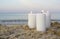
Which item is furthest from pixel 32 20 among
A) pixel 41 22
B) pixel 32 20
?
pixel 41 22

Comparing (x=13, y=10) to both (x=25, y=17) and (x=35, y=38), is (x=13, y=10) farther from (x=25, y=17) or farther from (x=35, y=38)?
(x=35, y=38)

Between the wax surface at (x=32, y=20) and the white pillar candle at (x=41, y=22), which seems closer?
the white pillar candle at (x=41, y=22)

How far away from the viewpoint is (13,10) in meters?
2.45

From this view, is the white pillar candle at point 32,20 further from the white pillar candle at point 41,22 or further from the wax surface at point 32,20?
the white pillar candle at point 41,22

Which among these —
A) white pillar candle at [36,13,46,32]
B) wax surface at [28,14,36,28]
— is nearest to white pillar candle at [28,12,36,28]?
wax surface at [28,14,36,28]

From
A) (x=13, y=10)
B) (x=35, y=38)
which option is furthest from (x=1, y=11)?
(x=35, y=38)

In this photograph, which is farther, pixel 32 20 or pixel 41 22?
pixel 32 20

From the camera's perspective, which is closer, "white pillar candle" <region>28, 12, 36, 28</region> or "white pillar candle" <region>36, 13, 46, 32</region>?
"white pillar candle" <region>36, 13, 46, 32</region>

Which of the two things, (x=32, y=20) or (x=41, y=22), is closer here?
(x=41, y=22)

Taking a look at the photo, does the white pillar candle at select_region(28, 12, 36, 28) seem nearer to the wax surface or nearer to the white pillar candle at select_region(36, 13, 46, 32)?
the wax surface

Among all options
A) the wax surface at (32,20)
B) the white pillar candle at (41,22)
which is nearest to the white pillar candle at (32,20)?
the wax surface at (32,20)

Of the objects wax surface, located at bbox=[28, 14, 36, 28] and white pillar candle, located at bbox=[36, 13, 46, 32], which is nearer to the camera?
white pillar candle, located at bbox=[36, 13, 46, 32]

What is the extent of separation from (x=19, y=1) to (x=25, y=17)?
351 mm

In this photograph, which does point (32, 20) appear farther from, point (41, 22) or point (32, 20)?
point (41, 22)
